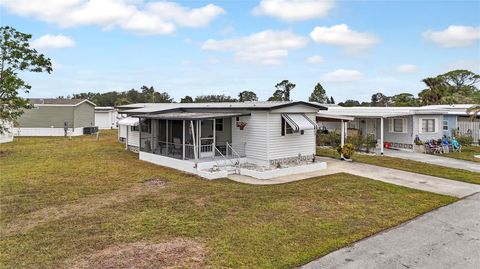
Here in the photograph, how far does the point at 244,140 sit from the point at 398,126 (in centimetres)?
1262

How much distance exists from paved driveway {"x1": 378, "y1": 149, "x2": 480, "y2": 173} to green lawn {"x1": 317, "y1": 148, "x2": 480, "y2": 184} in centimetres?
102

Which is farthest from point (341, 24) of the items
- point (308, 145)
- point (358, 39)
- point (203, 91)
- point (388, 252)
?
point (203, 91)

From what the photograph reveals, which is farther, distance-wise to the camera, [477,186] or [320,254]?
[477,186]

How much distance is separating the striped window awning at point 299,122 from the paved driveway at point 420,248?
7.14 meters

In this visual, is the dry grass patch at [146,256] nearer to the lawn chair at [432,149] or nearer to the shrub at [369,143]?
the shrub at [369,143]

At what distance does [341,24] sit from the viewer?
80.3ft

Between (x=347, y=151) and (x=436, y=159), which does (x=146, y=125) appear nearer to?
(x=347, y=151)

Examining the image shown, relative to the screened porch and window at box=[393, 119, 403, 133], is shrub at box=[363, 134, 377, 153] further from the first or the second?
the screened porch

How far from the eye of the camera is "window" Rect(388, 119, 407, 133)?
23469mm

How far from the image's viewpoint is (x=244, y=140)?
16797mm

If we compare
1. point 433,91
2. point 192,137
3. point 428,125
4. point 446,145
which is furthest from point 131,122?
point 433,91

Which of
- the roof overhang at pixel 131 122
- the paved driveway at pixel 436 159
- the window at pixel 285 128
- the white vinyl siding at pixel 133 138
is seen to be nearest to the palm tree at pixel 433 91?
the paved driveway at pixel 436 159

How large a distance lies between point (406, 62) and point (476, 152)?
13.2 m

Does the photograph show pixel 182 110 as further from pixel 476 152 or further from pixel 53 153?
pixel 476 152
